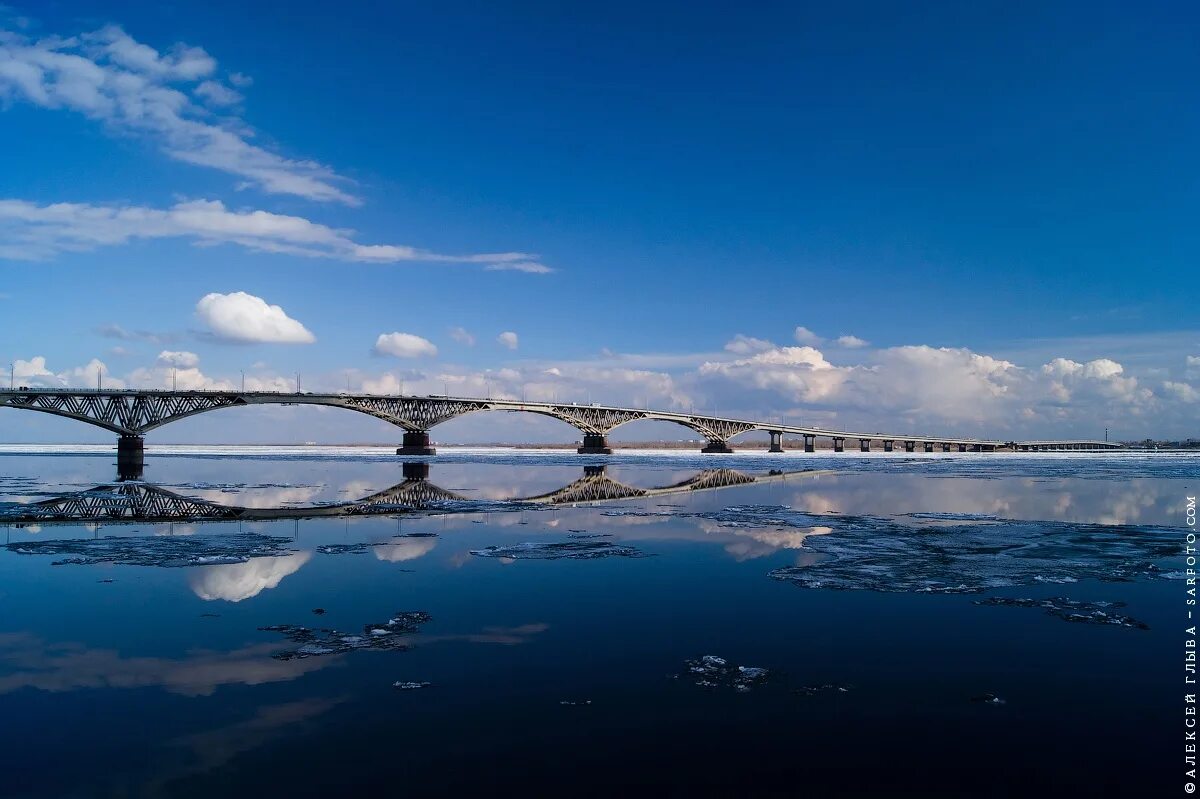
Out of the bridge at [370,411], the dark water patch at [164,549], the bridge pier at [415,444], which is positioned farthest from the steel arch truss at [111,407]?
the dark water patch at [164,549]

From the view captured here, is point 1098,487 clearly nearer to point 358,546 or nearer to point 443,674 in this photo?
point 358,546

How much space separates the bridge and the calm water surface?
8943 cm

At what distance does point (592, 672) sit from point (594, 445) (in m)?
147

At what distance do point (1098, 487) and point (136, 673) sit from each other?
54.6 meters

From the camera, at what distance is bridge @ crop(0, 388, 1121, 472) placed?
97.1 meters

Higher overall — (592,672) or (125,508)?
(592,672)

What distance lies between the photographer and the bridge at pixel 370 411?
97125 mm

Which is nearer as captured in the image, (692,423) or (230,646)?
(230,646)

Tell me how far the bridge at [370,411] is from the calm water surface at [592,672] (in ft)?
293

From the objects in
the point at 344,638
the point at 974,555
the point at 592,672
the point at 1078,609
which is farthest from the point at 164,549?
the point at 974,555

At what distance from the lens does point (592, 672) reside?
875 cm

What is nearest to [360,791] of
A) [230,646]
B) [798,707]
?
[798,707]

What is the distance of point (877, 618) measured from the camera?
37.9 feet

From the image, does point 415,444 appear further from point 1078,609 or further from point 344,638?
point 1078,609
